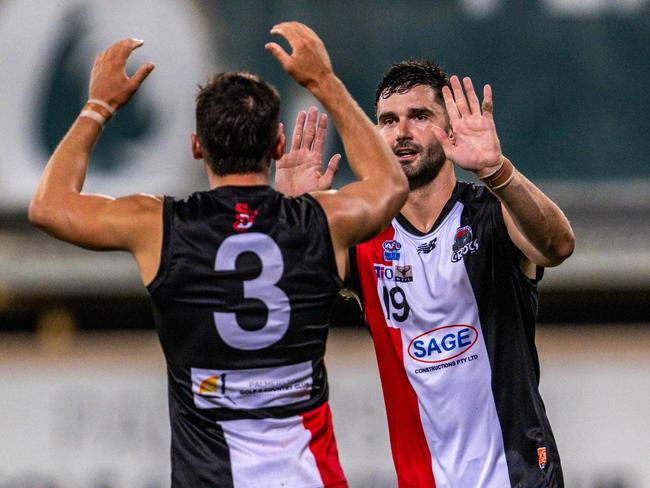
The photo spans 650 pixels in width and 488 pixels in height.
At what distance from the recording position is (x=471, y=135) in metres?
4.24

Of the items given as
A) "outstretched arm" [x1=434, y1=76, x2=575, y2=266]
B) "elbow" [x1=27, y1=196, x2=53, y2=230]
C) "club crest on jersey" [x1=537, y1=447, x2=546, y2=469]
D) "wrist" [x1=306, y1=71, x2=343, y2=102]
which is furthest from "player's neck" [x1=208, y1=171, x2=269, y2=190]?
"club crest on jersey" [x1=537, y1=447, x2=546, y2=469]

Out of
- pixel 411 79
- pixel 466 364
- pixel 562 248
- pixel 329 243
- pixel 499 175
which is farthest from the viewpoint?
pixel 411 79

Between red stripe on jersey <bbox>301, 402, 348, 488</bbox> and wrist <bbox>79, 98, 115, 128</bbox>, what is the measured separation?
1119mm

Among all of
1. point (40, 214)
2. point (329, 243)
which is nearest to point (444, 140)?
point (329, 243)

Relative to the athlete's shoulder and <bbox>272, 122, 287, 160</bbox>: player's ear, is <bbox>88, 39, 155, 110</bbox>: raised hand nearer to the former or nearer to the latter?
<bbox>272, 122, 287, 160</bbox>: player's ear

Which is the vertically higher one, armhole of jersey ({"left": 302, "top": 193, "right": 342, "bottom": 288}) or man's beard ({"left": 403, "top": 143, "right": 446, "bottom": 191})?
man's beard ({"left": 403, "top": 143, "right": 446, "bottom": 191})

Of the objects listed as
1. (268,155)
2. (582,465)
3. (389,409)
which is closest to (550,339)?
(582,465)

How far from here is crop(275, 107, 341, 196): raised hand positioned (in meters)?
4.63

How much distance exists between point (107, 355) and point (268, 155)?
4710 mm

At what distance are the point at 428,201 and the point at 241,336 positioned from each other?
145 cm

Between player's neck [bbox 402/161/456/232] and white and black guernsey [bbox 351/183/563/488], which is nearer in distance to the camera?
white and black guernsey [bbox 351/183/563/488]

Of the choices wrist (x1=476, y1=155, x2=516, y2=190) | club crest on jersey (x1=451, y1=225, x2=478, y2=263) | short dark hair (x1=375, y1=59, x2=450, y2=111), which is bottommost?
club crest on jersey (x1=451, y1=225, x2=478, y2=263)

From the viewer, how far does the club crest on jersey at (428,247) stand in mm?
4664

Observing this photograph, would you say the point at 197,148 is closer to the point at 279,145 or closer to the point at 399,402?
the point at 279,145
